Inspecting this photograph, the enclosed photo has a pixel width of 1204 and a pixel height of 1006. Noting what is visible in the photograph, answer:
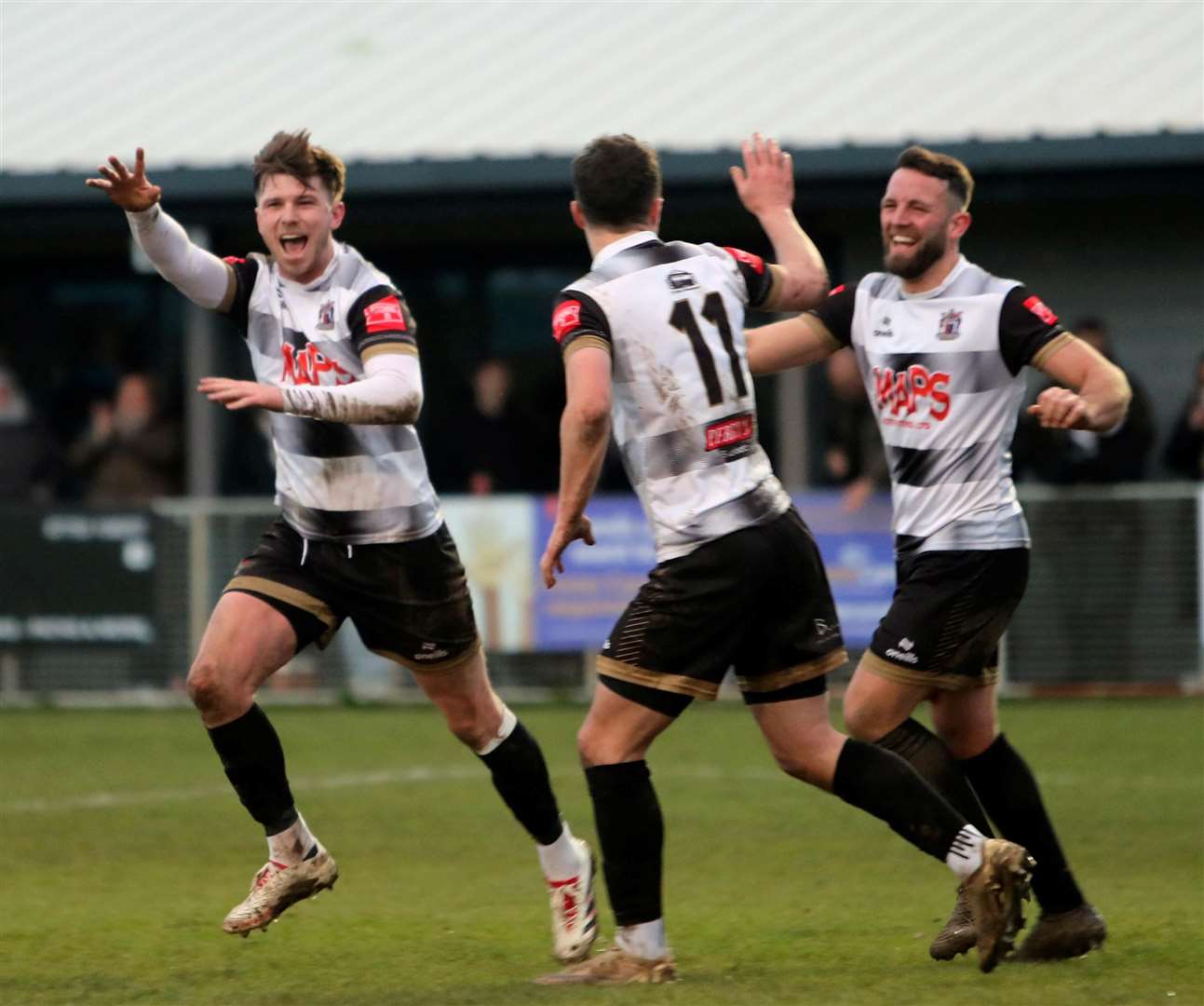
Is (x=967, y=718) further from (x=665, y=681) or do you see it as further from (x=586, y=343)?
(x=586, y=343)

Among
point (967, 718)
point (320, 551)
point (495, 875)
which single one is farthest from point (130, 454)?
point (967, 718)

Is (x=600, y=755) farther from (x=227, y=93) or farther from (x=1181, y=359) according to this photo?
(x=227, y=93)

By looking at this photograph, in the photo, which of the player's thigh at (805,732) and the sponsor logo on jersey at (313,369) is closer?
the player's thigh at (805,732)

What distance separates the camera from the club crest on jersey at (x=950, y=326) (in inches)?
261

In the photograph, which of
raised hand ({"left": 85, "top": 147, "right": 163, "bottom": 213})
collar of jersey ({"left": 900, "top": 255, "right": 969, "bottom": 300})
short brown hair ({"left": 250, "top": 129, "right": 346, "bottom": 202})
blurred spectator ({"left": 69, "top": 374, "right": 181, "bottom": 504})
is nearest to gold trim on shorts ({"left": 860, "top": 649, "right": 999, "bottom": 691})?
collar of jersey ({"left": 900, "top": 255, "right": 969, "bottom": 300})

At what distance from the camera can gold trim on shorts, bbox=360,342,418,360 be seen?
21.8 feet

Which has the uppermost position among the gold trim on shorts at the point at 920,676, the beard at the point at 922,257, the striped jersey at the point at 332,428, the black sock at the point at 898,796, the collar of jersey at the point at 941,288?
the beard at the point at 922,257

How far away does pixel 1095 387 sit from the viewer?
6238mm

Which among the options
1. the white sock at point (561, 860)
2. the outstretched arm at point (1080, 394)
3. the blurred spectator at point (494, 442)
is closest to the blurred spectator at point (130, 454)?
the blurred spectator at point (494, 442)

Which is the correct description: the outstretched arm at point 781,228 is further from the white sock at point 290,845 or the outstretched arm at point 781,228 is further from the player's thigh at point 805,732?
the white sock at point 290,845

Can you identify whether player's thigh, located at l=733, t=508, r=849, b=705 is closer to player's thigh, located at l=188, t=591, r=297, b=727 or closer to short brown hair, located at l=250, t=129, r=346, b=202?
player's thigh, located at l=188, t=591, r=297, b=727

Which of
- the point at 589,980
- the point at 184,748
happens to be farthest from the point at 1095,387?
the point at 184,748

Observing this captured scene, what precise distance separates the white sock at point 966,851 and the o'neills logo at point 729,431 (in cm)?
120

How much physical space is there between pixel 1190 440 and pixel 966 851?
9552mm
